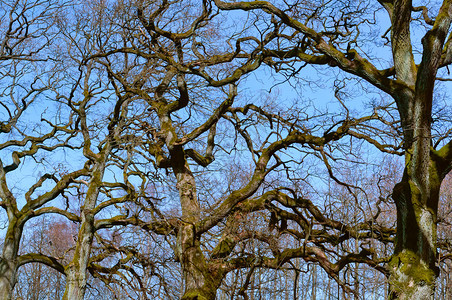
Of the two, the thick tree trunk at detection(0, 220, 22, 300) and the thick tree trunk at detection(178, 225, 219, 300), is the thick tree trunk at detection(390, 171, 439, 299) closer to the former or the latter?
the thick tree trunk at detection(178, 225, 219, 300)

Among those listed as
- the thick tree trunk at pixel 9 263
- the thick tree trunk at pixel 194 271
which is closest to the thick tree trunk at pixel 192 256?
the thick tree trunk at pixel 194 271

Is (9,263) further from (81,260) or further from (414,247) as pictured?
(414,247)

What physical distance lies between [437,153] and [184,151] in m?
4.48

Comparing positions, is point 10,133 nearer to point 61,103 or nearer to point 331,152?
point 61,103

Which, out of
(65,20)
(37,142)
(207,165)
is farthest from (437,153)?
(37,142)

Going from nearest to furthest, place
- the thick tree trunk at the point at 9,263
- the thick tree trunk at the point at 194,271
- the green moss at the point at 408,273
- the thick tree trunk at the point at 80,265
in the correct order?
the green moss at the point at 408,273 → the thick tree trunk at the point at 194,271 → the thick tree trunk at the point at 80,265 → the thick tree trunk at the point at 9,263

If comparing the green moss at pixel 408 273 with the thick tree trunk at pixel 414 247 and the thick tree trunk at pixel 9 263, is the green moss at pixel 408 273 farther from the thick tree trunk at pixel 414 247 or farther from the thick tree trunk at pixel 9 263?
the thick tree trunk at pixel 9 263

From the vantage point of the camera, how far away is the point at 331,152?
8.11 metres

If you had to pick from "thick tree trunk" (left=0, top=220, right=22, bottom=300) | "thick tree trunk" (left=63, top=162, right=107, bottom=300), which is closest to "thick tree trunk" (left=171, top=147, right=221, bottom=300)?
"thick tree trunk" (left=63, top=162, right=107, bottom=300)

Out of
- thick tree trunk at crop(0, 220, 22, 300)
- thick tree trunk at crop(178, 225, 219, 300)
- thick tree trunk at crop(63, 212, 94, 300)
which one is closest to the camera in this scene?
thick tree trunk at crop(178, 225, 219, 300)

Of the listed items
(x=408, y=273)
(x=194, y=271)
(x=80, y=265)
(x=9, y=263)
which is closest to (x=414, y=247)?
(x=408, y=273)

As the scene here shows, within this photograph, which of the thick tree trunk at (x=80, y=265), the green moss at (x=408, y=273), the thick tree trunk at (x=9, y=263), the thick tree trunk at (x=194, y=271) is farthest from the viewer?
the thick tree trunk at (x=9, y=263)

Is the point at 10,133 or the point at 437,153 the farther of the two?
the point at 10,133

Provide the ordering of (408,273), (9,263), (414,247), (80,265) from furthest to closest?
(9,263) → (80,265) → (414,247) → (408,273)
